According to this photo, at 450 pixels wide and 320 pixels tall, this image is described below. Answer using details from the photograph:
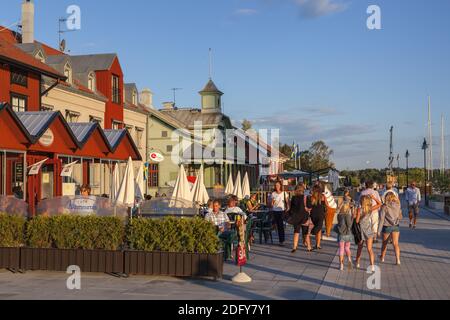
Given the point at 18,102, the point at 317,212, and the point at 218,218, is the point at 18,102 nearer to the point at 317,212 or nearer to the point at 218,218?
the point at 218,218

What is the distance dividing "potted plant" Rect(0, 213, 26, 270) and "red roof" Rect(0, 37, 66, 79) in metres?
11.8

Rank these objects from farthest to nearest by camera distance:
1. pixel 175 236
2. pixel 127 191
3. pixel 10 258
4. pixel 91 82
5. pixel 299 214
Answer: pixel 91 82, pixel 127 191, pixel 299 214, pixel 10 258, pixel 175 236

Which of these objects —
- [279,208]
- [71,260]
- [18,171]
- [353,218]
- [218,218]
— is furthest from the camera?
[18,171]

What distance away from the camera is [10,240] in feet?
34.2

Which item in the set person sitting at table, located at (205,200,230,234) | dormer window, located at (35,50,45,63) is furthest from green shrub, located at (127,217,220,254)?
dormer window, located at (35,50,45,63)

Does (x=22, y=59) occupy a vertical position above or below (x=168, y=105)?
below

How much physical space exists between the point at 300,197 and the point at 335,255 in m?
1.73

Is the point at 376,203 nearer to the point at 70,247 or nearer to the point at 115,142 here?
the point at 70,247

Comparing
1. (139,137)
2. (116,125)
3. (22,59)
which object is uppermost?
(22,59)

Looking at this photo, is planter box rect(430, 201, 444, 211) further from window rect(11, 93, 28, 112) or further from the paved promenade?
window rect(11, 93, 28, 112)

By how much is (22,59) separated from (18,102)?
5.93 ft

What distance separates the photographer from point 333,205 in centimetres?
1756

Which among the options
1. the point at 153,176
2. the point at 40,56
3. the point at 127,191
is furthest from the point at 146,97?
the point at 127,191
